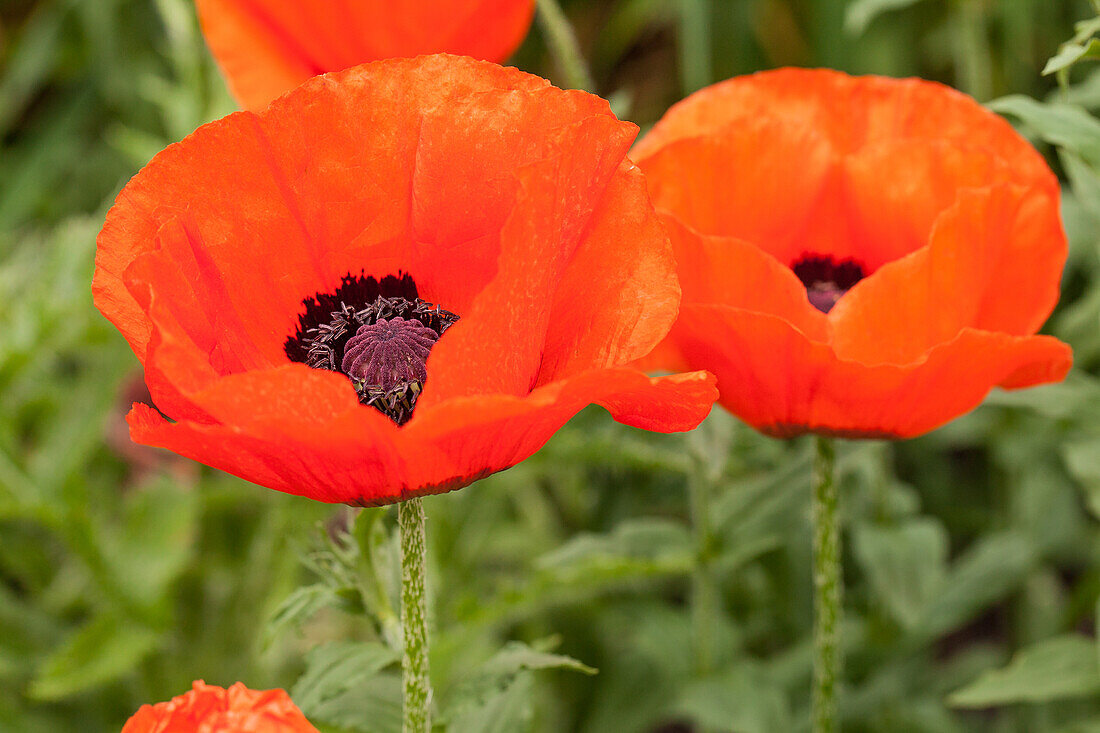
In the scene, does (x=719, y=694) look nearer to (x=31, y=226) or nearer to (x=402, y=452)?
(x=402, y=452)

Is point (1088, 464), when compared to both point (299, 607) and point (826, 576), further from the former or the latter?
point (299, 607)

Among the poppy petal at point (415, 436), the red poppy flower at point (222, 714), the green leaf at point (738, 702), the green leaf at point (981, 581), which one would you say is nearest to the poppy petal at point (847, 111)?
the poppy petal at point (415, 436)

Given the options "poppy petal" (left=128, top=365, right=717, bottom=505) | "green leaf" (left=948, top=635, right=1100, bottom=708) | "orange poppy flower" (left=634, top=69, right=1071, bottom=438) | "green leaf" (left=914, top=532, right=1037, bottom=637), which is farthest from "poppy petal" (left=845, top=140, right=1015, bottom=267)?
"green leaf" (left=914, top=532, right=1037, bottom=637)

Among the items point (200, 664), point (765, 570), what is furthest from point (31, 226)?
point (765, 570)

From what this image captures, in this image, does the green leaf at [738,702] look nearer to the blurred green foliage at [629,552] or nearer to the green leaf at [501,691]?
the blurred green foliage at [629,552]

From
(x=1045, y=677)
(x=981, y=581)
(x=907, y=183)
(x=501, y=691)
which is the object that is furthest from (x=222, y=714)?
(x=981, y=581)

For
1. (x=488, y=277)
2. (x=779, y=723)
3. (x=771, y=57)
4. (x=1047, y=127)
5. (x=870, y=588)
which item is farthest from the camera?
(x=771, y=57)
